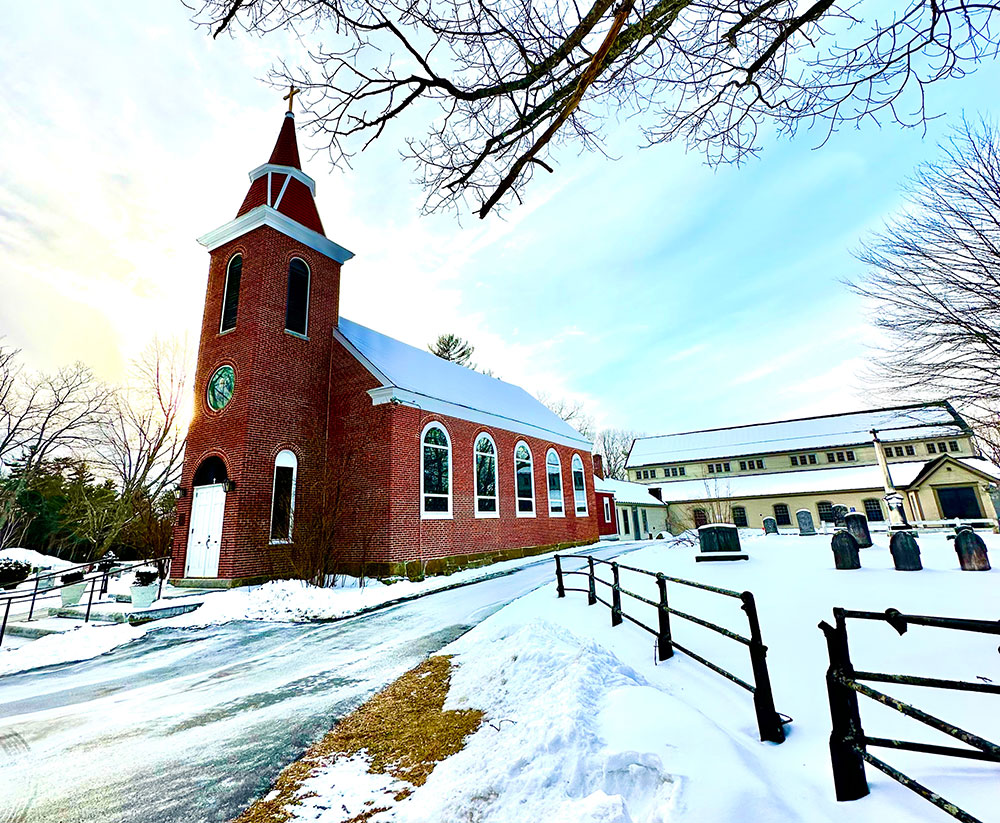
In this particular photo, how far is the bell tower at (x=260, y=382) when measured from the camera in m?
12.6

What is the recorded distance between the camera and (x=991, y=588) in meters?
5.94

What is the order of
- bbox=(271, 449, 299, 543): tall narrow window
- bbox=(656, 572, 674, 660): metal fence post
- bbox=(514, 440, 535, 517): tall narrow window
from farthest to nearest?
bbox=(514, 440, 535, 517): tall narrow window, bbox=(271, 449, 299, 543): tall narrow window, bbox=(656, 572, 674, 660): metal fence post

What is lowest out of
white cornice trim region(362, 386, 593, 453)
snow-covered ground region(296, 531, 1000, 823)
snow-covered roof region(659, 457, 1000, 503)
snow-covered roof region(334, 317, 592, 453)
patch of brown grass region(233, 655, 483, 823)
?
patch of brown grass region(233, 655, 483, 823)

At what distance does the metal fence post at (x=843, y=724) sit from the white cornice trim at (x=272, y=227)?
55.2ft

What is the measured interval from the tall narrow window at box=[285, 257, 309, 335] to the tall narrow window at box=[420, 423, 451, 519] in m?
5.33

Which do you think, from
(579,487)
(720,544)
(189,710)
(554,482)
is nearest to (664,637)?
(189,710)

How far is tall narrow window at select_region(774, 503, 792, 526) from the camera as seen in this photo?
119 ft

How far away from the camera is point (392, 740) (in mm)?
4059

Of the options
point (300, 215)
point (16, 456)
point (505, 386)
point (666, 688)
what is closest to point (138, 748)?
point (666, 688)

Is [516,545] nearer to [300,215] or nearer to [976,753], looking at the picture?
[300,215]

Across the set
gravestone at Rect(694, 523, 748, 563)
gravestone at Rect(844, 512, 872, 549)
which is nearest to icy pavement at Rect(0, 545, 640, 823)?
gravestone at Rect(694, 523, 748, 563)

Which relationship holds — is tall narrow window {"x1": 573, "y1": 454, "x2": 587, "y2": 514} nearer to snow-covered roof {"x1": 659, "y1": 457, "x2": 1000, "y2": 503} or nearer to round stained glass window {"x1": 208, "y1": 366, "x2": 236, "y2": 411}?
round stained glass window {"x1": 208, "y1": 366, "x2": 236, "y2": 411}

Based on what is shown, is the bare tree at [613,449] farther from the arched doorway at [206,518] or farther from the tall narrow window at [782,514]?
the arched doorway at [206,518]

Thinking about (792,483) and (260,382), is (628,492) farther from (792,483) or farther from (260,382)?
(260,382)
